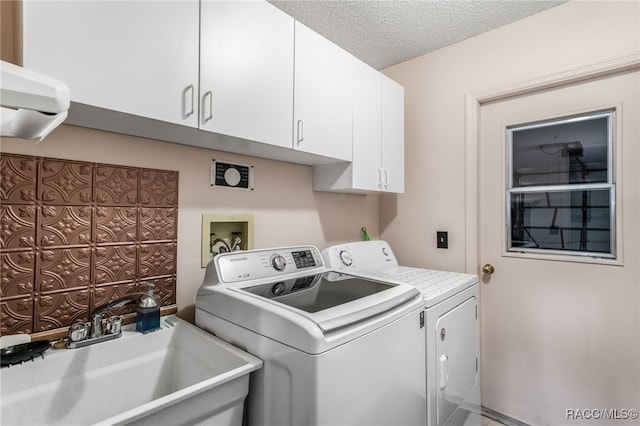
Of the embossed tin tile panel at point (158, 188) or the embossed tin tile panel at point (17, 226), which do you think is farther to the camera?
the embossed tin tile panel at point (158, 188)

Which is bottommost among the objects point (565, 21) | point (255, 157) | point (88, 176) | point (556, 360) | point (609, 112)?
point (556, 360)

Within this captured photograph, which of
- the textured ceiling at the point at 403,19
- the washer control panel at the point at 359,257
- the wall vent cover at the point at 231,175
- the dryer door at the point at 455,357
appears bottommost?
the dryer door at the point at 455,357

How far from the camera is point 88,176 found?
1191 mm

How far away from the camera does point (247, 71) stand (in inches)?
50.0

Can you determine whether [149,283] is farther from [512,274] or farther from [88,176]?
[512,274]

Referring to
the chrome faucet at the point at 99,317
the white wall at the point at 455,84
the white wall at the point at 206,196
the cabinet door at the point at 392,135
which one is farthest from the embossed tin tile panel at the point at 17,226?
the white wall at the point at 455,84

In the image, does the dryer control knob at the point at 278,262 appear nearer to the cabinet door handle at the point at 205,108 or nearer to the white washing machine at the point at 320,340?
the white washing machine at the point at 320,340

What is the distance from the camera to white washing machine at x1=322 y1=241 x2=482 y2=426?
140 cm

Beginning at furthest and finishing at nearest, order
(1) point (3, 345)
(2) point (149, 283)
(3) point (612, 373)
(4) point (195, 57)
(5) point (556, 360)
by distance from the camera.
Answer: (5) point (556, 360) < (3) point (612, 373) < (2) point (149, 283) < (4) point (195, 57) < (1) point (3, 345)

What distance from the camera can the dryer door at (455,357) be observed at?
144cm

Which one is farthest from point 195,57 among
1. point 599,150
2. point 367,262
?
point 599,150

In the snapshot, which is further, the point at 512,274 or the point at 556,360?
the point at 512,274

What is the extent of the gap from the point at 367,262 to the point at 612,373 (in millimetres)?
1395

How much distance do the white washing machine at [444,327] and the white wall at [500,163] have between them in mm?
335
